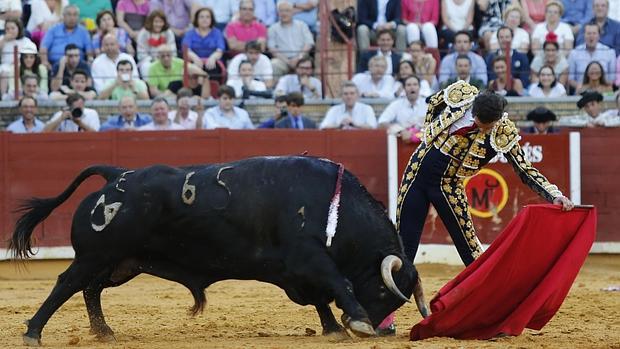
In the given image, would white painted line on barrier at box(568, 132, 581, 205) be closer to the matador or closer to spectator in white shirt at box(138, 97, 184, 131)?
spectator in white shirt at box(138, 97, 184, 131)

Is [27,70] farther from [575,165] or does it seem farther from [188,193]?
[188,193]

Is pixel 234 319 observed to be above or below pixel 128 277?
below

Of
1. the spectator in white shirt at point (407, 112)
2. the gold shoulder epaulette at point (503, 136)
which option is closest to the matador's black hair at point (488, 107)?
the gold shoulder epaulette at point (503, 136)

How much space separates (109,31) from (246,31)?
1.22 metres

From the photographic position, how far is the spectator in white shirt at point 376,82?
11.3 metres

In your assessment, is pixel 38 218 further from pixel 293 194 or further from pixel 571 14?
pixel 571 14

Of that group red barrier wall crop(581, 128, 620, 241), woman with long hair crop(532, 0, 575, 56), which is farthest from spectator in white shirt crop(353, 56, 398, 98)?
red barrier wall crop(581, 128, 620, 241)

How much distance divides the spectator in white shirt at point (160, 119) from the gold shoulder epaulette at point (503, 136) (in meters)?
4.77

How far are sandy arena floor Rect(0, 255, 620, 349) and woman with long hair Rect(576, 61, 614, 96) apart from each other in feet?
5.77

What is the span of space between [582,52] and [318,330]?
18.2 ft

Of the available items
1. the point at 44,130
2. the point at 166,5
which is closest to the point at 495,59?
the point at 166,5

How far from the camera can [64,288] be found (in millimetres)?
6184

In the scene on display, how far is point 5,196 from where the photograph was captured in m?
10.6

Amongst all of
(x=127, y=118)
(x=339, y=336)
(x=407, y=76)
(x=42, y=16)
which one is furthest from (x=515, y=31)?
(x=339, y=336)
